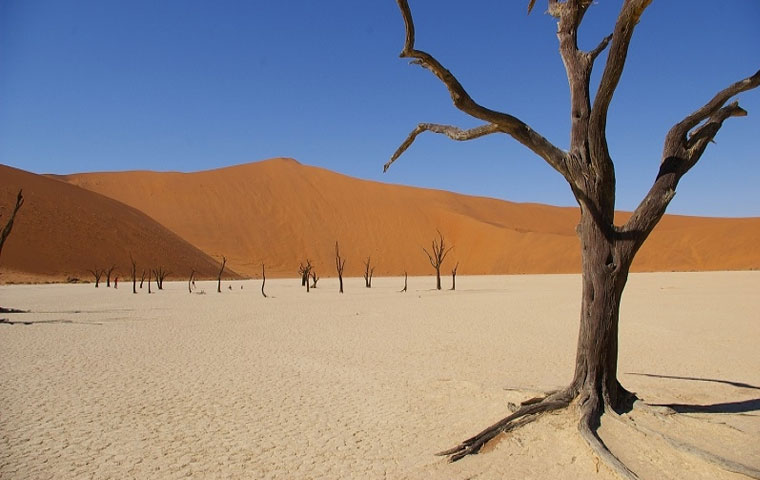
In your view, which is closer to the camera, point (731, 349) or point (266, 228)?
point (731, 349)

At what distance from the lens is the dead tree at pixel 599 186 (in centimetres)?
464

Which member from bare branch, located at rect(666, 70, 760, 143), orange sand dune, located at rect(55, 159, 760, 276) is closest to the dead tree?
bare branch, located at rect(666, 70, 760, 143)

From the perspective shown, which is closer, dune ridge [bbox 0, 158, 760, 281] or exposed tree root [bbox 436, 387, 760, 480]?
exposed tree root [bbox 436, 387, 760, 480]

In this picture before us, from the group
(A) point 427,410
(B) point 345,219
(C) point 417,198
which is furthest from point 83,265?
(C) point 417,198

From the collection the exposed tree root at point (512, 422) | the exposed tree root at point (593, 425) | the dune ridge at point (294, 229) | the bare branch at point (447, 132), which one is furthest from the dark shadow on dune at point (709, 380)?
the dune ridge at point (294, 229)

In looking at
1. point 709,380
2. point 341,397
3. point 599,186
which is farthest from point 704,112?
point 341,397

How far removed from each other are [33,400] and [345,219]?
72.5 m

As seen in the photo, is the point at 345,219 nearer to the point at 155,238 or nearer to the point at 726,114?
the point at 155,238

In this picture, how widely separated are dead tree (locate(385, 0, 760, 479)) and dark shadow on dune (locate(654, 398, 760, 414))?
2.28ft

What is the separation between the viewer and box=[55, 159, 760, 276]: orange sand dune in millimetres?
62688

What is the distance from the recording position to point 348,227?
76.8m

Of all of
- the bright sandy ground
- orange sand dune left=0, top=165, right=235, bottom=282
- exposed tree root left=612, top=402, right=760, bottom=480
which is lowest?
the bright sandy ground

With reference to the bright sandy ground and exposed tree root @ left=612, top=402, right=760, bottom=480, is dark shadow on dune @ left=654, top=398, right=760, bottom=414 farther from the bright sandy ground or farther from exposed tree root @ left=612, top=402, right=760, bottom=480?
exposed tree root @ left=612, top=402, right=760, bottom=480

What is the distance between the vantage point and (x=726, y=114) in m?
4.95
